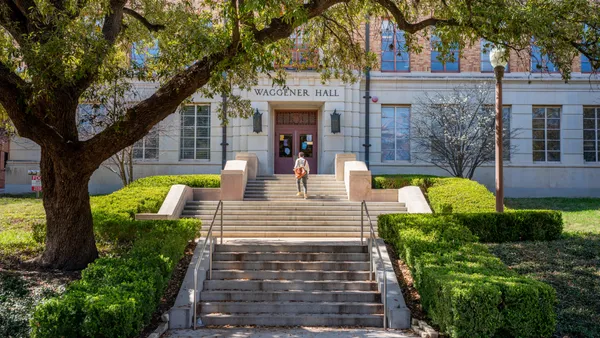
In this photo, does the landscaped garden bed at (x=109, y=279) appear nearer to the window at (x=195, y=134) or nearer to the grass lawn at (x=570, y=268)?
the grass lawn at (x=570, y=268)

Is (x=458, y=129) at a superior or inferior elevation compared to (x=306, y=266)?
superior

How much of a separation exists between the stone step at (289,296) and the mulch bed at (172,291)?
1.87ft

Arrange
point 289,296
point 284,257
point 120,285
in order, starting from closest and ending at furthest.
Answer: point 120,285
point 289,296
point 284,257

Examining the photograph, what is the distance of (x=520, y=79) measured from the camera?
23.3 meters

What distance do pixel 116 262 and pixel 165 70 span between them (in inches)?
165

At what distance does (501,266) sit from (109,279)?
19.9 feet

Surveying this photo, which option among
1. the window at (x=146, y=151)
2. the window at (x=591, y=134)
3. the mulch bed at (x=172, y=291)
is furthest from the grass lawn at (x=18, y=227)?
the window at (x=591, y=134)

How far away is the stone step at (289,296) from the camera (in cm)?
941

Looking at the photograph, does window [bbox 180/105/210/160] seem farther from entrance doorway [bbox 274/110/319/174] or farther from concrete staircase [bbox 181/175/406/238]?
concrete staircase [bbox 181/175/406/238]

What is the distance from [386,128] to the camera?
23.5 metres

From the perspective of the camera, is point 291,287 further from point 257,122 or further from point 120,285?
point 257,122

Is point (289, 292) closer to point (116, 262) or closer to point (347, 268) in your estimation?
point (347, 268)

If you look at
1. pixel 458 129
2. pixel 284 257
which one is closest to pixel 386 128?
pixel 458 129

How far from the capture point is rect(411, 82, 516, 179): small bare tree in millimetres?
20188
